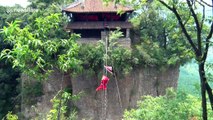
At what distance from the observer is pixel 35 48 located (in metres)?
4.47

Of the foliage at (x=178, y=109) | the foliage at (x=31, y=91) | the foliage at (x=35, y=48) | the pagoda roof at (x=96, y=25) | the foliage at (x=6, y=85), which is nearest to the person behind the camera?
the foliage at (x=35, y=48)

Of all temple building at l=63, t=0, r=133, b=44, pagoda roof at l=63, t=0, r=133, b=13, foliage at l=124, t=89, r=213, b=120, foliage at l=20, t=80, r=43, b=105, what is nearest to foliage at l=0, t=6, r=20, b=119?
foliage at l=20, t=80, r=43, b=105

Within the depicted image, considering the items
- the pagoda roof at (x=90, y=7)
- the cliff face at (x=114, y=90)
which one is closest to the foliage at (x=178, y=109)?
the cliff face at (x=114, y=90)

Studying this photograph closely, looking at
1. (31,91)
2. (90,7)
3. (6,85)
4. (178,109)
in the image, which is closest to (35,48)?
(178,109)

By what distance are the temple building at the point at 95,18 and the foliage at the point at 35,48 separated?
958 centimetres

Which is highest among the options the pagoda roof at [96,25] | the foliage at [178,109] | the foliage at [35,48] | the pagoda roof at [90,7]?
the pagoda roof at [90,7]

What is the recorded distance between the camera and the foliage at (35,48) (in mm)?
4332

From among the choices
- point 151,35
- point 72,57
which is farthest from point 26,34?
point 151,35

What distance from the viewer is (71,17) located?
49.7 ft

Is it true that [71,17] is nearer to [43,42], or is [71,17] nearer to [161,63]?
[161,63]

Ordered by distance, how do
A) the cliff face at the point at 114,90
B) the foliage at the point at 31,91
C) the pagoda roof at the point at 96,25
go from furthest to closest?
the foliage at the point at 31,91
the pagoda roof at the point at 96,25
the cliff face at the point at 114,90

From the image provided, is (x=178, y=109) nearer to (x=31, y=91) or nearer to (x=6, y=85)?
(x=31, y=91)

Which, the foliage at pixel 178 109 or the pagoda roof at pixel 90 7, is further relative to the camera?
the pagoda roof at pixel 90 7

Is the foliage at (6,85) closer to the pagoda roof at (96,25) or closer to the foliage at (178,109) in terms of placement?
the pagoda roof at (96,25)
